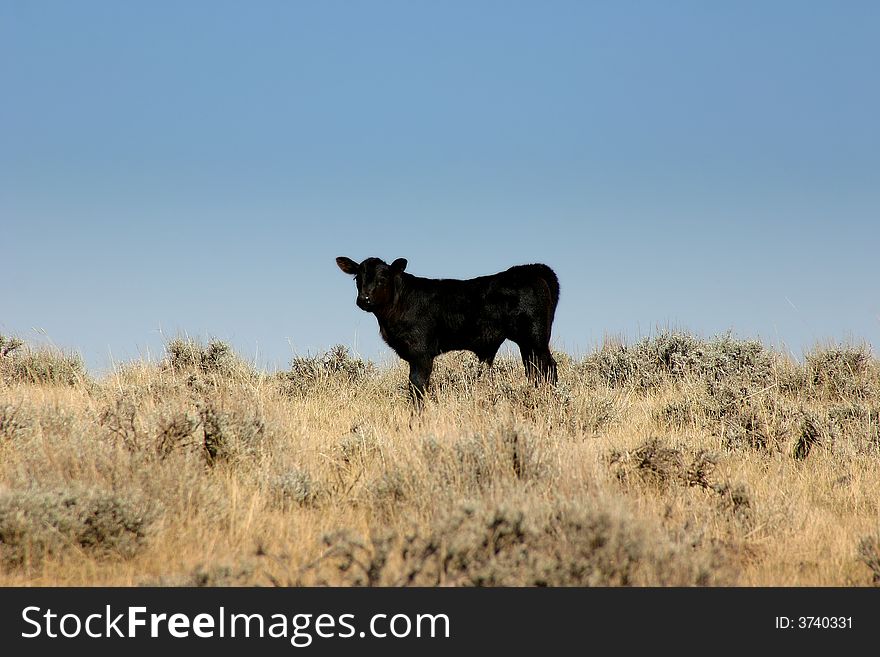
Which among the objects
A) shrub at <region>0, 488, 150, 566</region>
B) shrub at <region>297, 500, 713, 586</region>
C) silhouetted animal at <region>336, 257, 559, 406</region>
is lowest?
shrub at <region>297, 500, 713, 586</region>

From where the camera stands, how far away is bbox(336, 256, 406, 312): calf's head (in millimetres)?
12695

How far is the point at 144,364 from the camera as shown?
15.9 m

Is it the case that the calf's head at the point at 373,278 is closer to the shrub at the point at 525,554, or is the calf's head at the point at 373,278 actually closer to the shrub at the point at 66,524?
the shrub at the point at 66,524

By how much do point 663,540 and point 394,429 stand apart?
5.26 m

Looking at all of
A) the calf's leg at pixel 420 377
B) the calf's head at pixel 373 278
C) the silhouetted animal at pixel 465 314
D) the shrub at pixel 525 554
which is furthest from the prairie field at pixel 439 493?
the calf's head at pixel 373 278

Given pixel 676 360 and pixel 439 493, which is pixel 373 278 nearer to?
pixel 439 493

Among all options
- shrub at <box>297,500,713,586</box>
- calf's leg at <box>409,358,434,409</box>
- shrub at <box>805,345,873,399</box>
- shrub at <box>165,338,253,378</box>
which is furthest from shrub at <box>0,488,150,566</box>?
shrub at <box>805,345,873,399</box>

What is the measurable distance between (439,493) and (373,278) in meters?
6.16

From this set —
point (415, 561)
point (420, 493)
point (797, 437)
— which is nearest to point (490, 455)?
point (420, 493)

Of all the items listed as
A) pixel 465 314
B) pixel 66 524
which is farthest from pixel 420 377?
pixel 66 524

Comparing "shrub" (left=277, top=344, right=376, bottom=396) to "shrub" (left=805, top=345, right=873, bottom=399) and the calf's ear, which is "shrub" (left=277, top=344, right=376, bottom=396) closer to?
the calf's ear

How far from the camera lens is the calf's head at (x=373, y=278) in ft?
41.7

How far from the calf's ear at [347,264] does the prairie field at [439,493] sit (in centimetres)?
203
